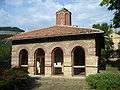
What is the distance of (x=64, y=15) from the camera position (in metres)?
35.3

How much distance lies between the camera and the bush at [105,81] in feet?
66.4

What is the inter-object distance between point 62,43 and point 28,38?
4110 millimetres

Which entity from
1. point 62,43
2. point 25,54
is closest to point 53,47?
point 62,43

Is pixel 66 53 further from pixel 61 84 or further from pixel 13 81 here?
pixel 13 81

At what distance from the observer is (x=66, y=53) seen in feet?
93.3

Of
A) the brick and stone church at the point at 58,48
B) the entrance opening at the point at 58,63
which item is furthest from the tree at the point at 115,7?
the entrance opening at the point at 58,63

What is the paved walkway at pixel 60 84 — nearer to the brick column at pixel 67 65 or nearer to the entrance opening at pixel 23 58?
the brick column at pixel 67 65

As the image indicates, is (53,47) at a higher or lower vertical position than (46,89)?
higher

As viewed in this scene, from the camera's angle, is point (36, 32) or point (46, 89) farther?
point (36, 32)

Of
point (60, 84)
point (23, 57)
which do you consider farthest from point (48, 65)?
point (60, 84)

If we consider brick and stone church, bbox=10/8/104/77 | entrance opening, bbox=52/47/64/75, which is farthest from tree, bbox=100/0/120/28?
entrance opening, bbox=52/47/64/75

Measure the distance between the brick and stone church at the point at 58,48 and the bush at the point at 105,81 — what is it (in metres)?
5.51

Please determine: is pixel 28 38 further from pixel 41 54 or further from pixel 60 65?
pixel 60 65

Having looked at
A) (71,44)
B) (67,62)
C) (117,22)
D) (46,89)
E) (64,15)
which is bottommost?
(46,89)
